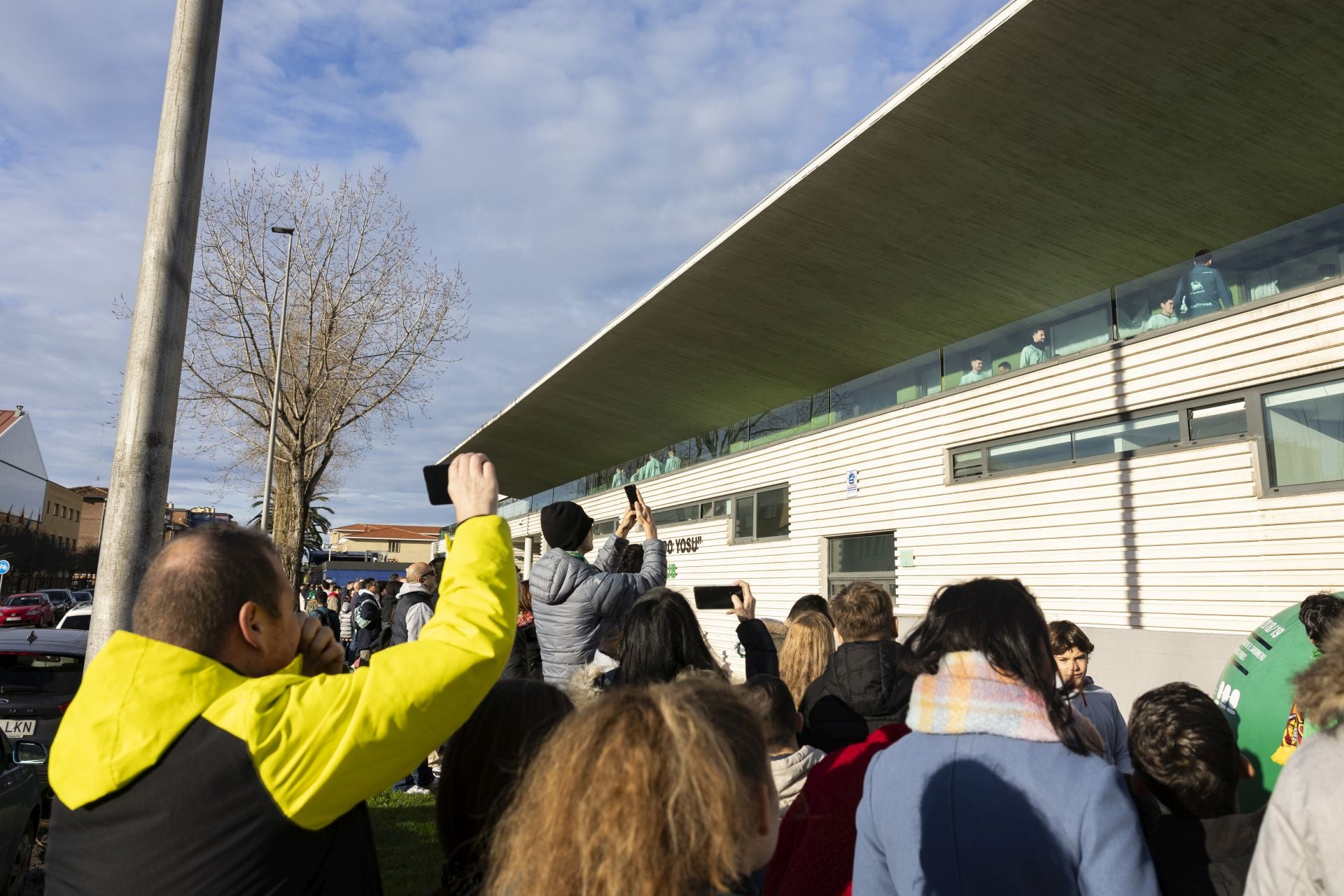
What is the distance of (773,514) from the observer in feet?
62.7

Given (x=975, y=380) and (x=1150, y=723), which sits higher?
(x=975, y=380)

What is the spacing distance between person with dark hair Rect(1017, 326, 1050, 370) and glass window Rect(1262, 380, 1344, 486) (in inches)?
119

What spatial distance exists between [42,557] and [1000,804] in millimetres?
64424

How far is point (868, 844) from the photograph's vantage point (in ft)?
7.84

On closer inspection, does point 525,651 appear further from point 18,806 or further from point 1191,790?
point 1191,790

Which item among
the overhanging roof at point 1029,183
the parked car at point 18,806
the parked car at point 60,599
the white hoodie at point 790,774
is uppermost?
the overhanging roof at point 1029,183

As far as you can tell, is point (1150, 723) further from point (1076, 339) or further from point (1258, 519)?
point (1076, 339)

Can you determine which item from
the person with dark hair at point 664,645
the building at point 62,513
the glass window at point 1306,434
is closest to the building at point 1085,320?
the glass window at point 1306,434

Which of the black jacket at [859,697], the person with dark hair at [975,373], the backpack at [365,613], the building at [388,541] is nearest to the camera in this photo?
the black jacket at [859,697]

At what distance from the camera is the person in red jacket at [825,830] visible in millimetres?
2779

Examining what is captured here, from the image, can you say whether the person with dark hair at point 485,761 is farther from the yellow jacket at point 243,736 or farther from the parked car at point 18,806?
the parked car at point 18,806

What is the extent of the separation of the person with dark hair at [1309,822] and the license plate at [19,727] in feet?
28.4

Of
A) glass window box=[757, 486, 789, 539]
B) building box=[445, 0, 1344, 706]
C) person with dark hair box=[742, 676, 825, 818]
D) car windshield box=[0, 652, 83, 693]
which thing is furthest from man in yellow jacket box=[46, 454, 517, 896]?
glass window box=[757, 486, 789, 539]

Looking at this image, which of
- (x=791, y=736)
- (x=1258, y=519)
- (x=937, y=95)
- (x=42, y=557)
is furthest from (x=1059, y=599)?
(x=42, y=557)
